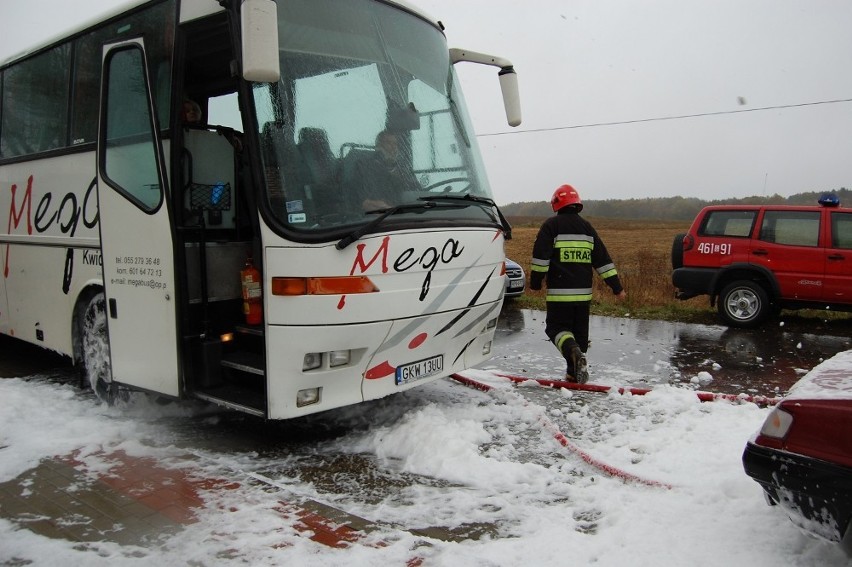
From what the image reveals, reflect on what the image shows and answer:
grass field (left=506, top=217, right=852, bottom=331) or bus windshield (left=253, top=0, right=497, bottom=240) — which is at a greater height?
bus windshield (left=253, top=0, right=497, bottom=240)

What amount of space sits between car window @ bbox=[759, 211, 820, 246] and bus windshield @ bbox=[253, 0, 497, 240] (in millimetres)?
7705

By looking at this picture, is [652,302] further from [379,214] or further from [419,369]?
[379,214]

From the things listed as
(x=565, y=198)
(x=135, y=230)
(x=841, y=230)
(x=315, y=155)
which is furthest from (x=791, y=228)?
(x=135, y=230)

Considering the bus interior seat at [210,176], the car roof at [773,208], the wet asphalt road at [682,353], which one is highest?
the bus interior seat at [210,176]

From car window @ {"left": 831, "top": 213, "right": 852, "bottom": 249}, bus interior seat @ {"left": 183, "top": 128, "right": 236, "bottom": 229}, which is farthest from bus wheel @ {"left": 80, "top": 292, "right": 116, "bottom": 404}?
car window @ {"left": 831, "top": 213, "right": 852, "bottom": 249}

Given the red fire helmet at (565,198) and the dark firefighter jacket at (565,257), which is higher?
the red fire helmet at (565,198)

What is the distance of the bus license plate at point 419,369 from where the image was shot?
4.89 meters

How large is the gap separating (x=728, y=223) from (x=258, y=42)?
9.84 meters

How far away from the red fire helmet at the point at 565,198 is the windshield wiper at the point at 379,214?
234 centimetres

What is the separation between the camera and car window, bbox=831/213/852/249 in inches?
408

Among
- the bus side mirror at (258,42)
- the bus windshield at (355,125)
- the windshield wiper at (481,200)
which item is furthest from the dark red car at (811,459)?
the bus side mirror at (258,42)

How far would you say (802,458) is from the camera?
2.68 metres

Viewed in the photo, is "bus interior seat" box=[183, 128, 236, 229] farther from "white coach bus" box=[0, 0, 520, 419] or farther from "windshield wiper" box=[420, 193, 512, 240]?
"windshield wiper" box=[420, 193, 512, 240]

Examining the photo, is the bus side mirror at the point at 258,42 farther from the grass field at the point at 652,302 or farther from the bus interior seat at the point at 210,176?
the grass field at the point at 652,302
